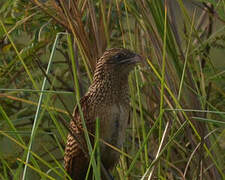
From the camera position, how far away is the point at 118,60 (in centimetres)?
177

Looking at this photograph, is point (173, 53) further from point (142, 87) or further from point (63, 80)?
point (63, 80)

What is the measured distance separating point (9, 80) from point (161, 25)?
127 cm

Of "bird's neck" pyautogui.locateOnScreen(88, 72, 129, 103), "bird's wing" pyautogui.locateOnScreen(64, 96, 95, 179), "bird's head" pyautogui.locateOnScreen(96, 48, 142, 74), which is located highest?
"bird's head" pyautogui.locateOnScreen(96, 48, 142, 74)

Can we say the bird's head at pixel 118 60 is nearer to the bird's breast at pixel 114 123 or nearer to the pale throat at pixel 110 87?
the pale throat at pixel 110 87

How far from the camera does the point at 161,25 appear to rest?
59.4 inches

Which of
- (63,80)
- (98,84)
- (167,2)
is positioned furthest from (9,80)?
(167,2)

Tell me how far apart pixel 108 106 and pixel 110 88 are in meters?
0.07

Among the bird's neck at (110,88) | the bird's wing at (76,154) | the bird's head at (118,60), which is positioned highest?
the bird's head at (118,60)

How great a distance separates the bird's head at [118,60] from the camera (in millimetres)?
1729

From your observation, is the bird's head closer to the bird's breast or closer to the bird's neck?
the bird's neck

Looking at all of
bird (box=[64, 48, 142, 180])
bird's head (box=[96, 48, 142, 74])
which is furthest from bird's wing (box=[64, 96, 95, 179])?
bird's head (box=[96, 48, 142, 74])

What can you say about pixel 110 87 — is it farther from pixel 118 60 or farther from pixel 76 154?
pixel 76 154

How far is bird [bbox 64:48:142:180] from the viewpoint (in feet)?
5.55

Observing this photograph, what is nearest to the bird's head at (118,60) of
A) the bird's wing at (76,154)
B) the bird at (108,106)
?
the bird at (108,106)
